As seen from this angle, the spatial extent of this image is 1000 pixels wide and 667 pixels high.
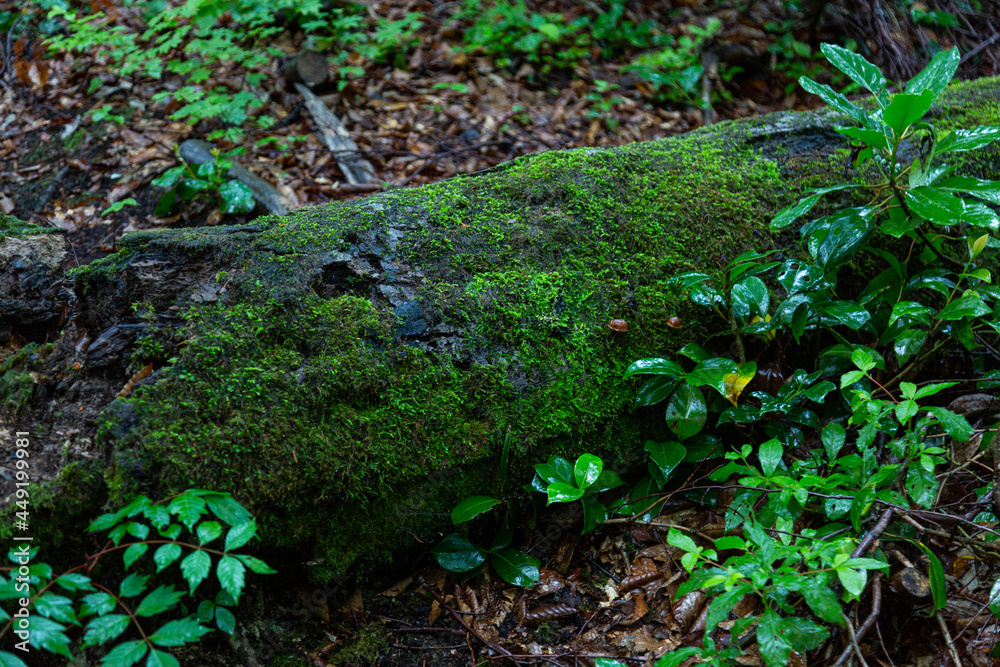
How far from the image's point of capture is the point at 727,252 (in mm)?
2408

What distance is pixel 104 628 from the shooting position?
1420 mm

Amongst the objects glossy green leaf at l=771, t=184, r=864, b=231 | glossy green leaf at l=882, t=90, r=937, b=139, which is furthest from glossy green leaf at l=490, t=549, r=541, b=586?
glossy green leaf at l=882, t=90, r=937, b=139

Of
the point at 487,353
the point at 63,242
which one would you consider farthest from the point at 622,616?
the point at 63,242

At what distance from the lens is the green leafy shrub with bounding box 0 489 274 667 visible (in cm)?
138

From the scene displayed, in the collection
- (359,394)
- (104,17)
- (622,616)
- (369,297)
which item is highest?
(104,17)

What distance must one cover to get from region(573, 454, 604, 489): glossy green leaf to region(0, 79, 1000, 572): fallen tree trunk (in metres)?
0.15

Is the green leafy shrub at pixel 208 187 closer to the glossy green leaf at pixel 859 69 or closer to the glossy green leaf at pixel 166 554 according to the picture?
the glossy green leaf at pixel 166 554

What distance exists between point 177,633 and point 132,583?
18 centimetres

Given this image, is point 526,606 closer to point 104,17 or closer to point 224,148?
point 224,148

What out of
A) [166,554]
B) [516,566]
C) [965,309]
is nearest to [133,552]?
[166,554]

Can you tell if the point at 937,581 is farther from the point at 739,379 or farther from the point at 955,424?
the point at 739,379

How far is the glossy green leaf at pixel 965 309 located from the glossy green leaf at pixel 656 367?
0.87 metres

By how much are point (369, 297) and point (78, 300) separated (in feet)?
3.29

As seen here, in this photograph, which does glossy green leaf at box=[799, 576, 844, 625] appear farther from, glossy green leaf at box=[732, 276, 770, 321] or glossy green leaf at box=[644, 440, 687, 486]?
glossy green leaf at box=[732, 276, 770, 321]
